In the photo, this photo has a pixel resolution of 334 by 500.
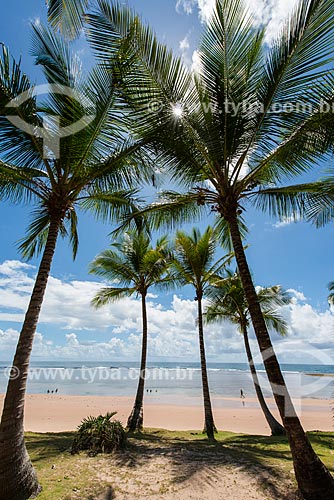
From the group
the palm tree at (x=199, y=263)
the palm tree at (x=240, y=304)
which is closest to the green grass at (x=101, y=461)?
the palm tree at (x=199, y=263)

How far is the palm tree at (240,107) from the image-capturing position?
170 inches

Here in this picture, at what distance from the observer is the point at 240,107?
550 cm

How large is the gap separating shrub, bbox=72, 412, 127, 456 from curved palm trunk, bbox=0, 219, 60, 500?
2108 mm

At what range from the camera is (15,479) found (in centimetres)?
402

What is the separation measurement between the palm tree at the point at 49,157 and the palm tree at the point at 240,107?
0.61 metres

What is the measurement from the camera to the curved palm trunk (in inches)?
157

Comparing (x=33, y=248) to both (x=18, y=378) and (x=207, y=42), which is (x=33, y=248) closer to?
(x=18, y=378)

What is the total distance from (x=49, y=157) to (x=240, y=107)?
144 inches

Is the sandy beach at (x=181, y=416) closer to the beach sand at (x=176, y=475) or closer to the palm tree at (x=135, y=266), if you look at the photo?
the palm tree at (x=135, y=266)

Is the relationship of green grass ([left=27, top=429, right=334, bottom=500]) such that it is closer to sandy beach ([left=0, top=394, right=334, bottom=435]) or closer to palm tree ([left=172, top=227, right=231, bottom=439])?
palm tree ([left=172, top=227, right=231, bottom=439])

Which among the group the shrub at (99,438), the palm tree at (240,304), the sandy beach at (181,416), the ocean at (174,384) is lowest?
the sandy beach at (181,416)

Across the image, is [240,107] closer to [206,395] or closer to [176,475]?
[176,475]

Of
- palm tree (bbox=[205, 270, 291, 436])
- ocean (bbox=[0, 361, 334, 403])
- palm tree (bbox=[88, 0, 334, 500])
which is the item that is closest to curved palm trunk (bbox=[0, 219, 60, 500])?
palm tree (bbox=[88, 0, 334, 500])

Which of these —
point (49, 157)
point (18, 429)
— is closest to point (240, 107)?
point (49, 157)
